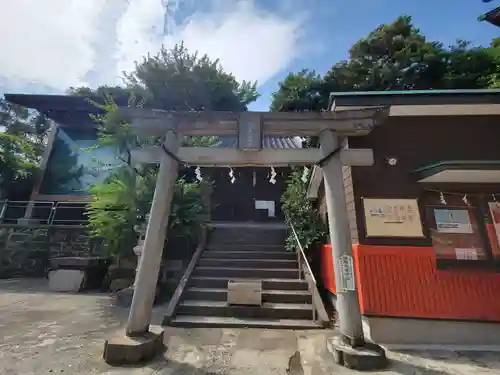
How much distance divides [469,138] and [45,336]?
28.6ft

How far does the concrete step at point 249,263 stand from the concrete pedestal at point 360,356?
3.56 m

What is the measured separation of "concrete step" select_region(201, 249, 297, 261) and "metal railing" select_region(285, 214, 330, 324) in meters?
0.67

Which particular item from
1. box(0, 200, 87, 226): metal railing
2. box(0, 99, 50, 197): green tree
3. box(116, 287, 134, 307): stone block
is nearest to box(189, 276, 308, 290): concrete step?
box(116, 287, 134, 307): stone block

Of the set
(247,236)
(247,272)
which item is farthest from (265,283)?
(247,236)

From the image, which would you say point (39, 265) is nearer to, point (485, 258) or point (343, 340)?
point (343, 340)

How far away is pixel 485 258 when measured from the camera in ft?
16.1

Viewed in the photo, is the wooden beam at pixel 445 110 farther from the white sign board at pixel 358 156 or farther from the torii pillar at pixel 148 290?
the torii pillar at pixel 148 290

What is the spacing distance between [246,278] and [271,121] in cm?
409

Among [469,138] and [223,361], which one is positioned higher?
[469,138]

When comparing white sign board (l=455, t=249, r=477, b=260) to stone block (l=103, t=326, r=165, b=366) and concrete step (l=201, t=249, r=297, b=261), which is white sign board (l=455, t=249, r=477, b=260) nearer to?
concrete step (l=201, t=249, r=297, b=261)

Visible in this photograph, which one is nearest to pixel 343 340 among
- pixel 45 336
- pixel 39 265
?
pixel 45 336

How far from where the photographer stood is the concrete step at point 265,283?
6328mm

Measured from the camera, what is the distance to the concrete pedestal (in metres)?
3.44

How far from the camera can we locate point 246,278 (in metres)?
6.71
